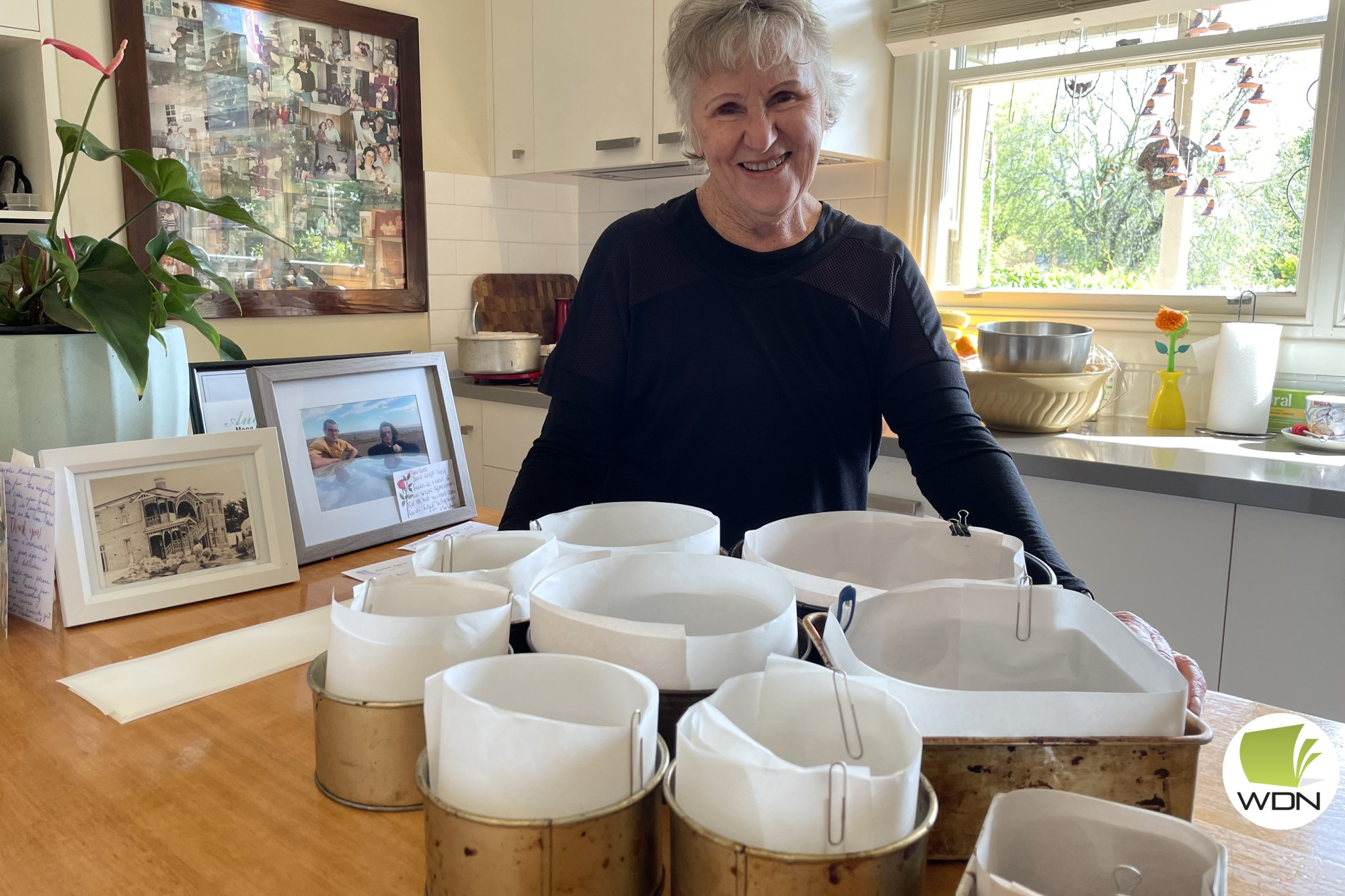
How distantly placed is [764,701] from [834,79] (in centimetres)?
111

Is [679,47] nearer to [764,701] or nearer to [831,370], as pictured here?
[831,370]

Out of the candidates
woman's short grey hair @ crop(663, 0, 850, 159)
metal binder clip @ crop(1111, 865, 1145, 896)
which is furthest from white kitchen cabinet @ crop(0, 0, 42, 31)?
metal binder clip @ crop(1111, 865, 1145, 896)

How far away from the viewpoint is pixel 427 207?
117 inches

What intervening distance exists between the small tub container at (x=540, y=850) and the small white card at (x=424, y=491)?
0.89 meters

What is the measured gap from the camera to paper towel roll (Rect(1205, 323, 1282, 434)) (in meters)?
2.12

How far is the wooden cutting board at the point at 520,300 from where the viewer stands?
3.14 meters

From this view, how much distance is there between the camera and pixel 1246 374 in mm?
2133

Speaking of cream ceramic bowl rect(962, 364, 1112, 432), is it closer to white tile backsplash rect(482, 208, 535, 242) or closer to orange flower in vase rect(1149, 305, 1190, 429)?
orange flower in vase rect(1149, 305, 1190, 429)

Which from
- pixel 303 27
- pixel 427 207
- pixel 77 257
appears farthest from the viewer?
pixel 427 207

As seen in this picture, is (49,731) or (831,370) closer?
(49,731)

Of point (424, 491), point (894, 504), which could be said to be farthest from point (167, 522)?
point (894, 504)

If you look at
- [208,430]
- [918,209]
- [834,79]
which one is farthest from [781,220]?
[918,209]

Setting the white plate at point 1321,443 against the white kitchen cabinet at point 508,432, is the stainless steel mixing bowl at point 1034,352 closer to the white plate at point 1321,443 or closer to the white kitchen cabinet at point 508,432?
the white plate at point 1321,443

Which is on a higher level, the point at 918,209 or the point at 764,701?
the point at 918,209
